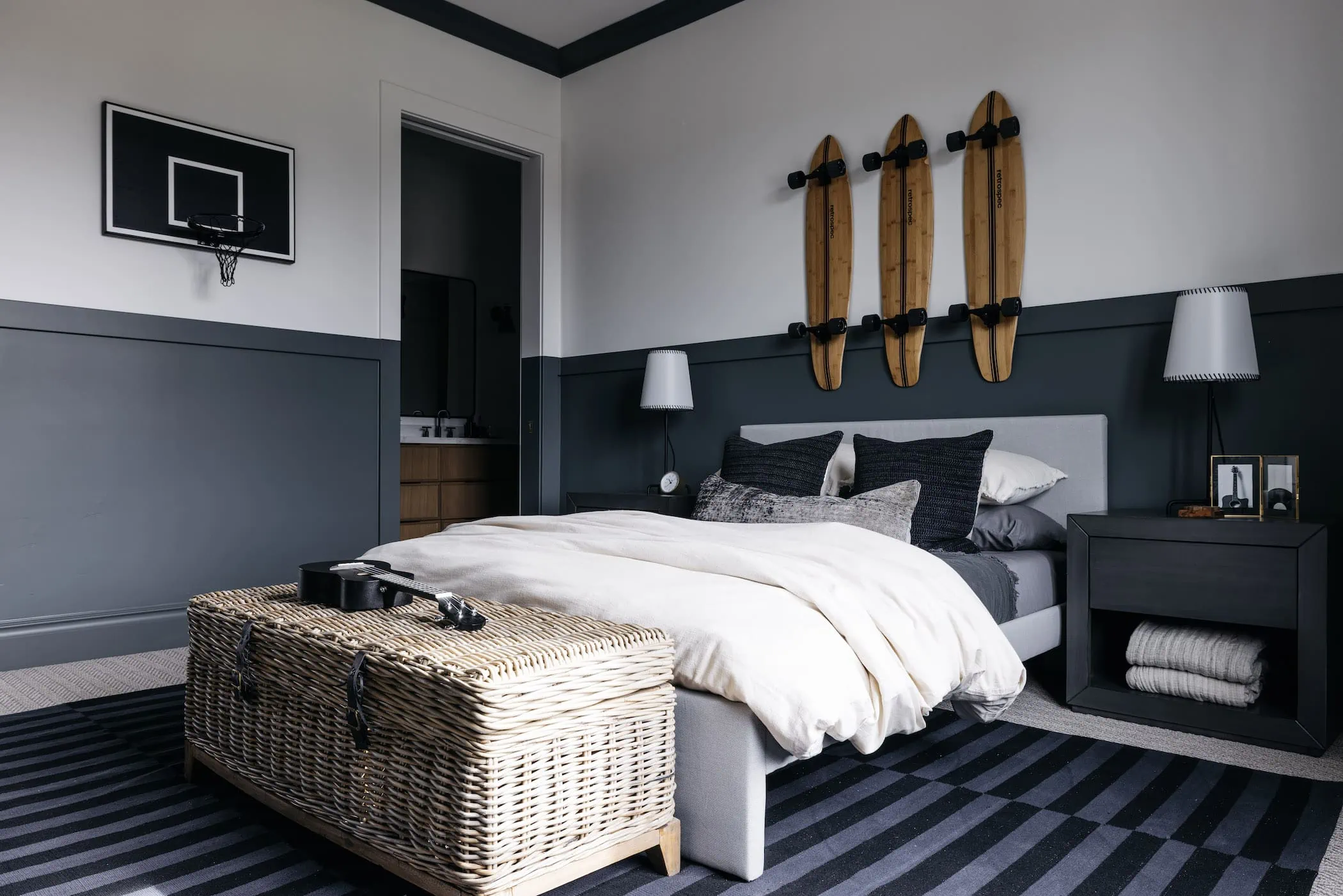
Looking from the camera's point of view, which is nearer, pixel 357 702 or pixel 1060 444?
pixel 357 702

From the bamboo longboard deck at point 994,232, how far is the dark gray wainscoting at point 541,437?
2.56 m

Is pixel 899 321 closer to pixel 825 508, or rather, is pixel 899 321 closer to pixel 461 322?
pixel 825 508

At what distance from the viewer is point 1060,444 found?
340cm

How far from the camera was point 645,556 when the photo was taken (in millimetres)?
2348

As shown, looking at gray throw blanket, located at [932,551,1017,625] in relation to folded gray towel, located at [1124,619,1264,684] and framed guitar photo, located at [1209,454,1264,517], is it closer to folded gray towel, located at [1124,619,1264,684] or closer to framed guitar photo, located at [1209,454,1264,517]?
folded gray towel, located at [1124,619,1264,684]

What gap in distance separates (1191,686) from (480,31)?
4574 millimetres

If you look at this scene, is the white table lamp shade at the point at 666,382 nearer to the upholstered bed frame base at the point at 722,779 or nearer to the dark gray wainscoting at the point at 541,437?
the dark gray wainscoting at the point at 541,437

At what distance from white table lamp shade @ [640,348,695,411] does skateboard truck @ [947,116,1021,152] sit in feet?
5.11

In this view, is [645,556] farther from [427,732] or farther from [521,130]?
[521,130]

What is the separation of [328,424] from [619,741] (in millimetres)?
3210

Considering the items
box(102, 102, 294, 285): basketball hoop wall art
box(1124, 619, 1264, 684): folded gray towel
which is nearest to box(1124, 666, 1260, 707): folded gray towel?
box(1124, 619, 1264, 684): folded gray towel

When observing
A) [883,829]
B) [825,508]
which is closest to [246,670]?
[883,829]

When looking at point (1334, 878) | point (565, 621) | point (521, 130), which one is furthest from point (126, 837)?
point (521, 130)

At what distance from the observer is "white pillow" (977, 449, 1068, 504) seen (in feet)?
10.2
